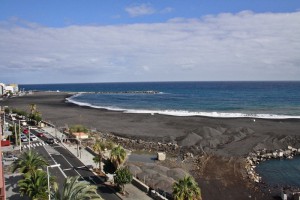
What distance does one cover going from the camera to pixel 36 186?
107 feet

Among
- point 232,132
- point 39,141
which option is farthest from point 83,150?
point 232,132

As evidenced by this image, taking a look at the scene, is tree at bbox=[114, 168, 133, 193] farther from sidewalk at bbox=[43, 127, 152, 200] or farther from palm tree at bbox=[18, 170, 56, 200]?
palm tree at bbox=[18, 170, 56, 200]

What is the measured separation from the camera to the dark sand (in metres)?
47.3

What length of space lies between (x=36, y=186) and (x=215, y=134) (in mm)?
50466

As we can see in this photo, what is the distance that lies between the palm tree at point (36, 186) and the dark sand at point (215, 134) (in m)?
19.5

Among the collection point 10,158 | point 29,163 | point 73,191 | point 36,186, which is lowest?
point 10,158

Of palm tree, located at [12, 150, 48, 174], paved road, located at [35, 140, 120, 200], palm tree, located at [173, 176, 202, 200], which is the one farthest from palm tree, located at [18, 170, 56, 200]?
palm tree, located at [173, 176, 202, 200]

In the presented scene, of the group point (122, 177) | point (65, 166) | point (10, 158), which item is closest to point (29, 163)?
point (122, 177)

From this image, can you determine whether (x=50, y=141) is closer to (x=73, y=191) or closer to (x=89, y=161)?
(x=89, y=161)

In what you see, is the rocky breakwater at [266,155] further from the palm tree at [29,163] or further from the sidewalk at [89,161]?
the palm tree at [29,163]

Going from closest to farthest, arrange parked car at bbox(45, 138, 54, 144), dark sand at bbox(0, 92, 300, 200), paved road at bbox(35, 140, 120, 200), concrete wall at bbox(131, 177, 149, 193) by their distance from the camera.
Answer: concrete wall at bbox(131, 177, 149, 193)
paved road at bbox(35, 140, 120, 200)
dark sand at bbox(0, 92, 300, 200)
parked car at bbox(45, 138, 54, 144)

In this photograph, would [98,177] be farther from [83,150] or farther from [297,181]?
[297,181]

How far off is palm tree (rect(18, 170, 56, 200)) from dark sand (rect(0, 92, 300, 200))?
19469 millimetres

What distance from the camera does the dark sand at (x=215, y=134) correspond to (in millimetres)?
47263
